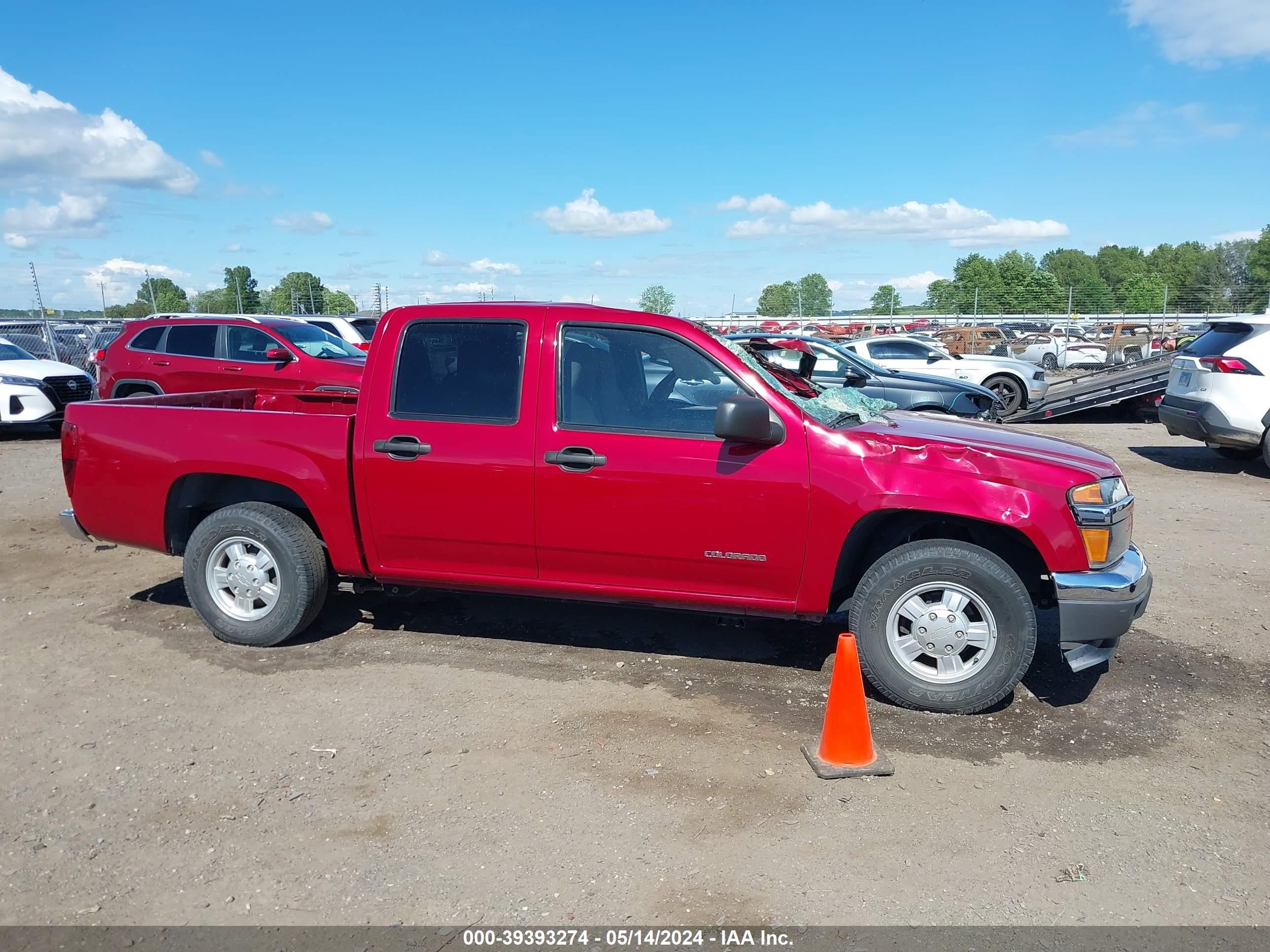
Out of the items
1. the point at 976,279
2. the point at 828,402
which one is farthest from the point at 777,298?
the point at 828,402

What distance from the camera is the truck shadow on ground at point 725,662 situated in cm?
444

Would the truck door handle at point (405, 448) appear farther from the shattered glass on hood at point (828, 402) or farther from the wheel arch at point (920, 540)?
the wheel arch at point (920, 540)

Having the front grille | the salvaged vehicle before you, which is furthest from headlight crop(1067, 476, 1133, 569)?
the front grille

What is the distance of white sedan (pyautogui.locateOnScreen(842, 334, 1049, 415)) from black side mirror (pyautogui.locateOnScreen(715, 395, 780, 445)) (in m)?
12.8

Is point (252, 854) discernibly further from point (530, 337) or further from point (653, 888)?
point (530, 337)

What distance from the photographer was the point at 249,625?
17.5ft

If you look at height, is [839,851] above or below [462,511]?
below

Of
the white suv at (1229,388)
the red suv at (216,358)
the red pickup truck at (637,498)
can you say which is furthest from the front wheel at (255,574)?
the white suv at (1229,388)

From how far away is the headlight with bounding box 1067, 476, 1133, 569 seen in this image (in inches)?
172

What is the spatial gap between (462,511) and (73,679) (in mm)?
2237

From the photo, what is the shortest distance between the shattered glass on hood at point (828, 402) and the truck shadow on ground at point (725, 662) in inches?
54.8

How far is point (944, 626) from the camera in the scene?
4469 millimetres

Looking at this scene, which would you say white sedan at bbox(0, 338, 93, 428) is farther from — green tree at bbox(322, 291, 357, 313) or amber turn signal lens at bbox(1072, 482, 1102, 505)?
green tree at bbox(322, 291, 357, 313)

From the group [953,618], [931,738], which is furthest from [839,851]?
[953,618]
